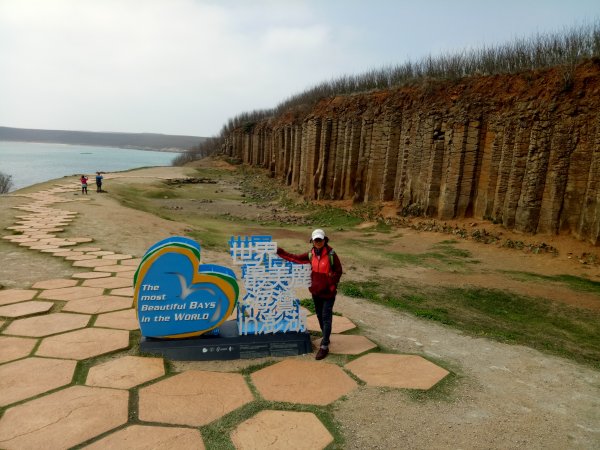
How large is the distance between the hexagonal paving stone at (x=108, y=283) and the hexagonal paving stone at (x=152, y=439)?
306cm

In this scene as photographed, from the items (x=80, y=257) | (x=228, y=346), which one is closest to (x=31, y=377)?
(x=228, y=346)

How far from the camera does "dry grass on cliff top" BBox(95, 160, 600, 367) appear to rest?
19.1 ft

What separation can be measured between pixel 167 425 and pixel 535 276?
859cm

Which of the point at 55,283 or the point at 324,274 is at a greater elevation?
the point at 324,274

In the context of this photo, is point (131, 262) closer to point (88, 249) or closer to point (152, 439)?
point (88, 249)

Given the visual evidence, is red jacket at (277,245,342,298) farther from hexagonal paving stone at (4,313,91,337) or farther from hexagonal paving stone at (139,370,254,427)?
hexagonal paving stone at (4,313,91,337)

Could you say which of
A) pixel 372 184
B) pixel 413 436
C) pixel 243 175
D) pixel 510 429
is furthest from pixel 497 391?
pixel 243 175

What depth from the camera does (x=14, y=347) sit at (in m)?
3.57

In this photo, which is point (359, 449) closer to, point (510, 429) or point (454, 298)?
point (510, 429)

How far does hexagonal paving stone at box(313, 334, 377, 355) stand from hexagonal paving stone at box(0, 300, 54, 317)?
2.86m

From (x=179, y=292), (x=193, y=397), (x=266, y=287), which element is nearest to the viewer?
(x=193, y=397)

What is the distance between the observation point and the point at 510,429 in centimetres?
271

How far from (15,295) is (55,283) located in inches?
21.2

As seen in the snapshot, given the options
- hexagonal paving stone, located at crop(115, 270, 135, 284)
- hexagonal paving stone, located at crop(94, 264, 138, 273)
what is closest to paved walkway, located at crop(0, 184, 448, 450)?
hexagonal paving stone, located at crop(115, 270, 135, 284)
